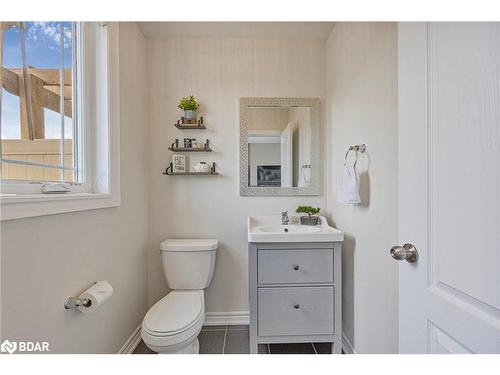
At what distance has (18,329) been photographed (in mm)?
826

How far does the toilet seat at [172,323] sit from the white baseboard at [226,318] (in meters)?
0.51

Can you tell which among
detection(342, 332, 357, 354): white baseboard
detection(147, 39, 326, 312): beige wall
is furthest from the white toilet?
detection(342, 332, 357, 354): white baseboard

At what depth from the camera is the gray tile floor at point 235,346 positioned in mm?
1685

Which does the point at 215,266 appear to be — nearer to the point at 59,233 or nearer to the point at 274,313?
the point at 274,313

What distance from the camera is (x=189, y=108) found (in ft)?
6.40

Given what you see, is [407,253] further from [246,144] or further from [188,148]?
[188,148]

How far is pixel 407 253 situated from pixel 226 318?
1.70 m

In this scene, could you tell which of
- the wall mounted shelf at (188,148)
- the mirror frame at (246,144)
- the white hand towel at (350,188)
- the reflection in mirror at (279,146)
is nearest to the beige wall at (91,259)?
the wall mounted shelf at (188,148)

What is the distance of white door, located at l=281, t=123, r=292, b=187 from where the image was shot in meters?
2.04

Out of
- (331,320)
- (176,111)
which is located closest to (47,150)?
(176,111)

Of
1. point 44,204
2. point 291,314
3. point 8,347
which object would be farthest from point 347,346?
point 44,204

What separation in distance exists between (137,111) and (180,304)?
1.38 meters

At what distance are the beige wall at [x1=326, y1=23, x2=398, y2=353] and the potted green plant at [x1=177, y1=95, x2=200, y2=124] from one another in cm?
109

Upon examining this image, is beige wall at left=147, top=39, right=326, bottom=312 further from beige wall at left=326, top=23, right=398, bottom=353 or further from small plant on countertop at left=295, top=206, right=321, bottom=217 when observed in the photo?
beige wall at left=326, top=23, right=398, bottom=353
